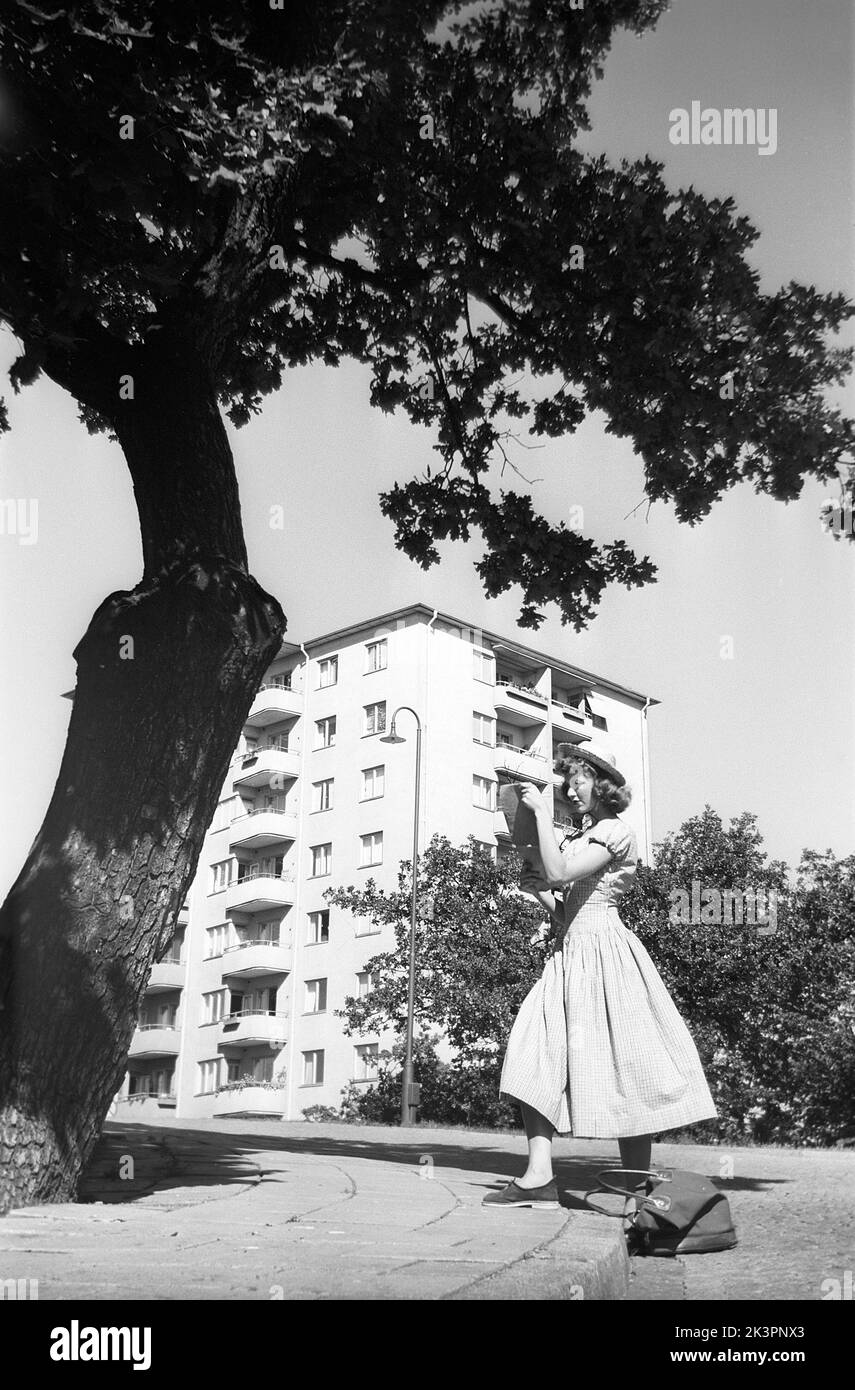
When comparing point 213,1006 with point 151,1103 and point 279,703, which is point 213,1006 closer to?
point 151,1103

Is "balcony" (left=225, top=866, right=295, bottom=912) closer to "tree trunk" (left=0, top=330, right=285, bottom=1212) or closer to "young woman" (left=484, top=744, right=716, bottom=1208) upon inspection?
"tree trunk" (left=0, top=330, right=285, bottom=1212)

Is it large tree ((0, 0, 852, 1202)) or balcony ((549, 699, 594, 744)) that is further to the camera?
balcony ((549, 699, 594, 744))

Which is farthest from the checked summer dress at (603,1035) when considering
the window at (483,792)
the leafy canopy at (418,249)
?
the window at (483,792)

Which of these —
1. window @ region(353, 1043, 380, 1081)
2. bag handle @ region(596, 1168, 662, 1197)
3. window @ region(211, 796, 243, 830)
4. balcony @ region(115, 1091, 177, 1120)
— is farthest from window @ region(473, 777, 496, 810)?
bag handle @ region(596, 1168, 662, 1197)

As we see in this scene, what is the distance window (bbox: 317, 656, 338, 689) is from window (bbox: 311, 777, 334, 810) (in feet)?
13.8

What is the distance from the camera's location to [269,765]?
54000 millimetres

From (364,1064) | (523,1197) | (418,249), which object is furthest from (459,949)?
(523,1197)

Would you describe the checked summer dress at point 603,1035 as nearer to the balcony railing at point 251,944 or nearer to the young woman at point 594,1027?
the young woman at point 594,1027

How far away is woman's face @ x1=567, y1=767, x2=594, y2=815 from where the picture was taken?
5453 millimetres

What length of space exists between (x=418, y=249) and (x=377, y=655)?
137 feet

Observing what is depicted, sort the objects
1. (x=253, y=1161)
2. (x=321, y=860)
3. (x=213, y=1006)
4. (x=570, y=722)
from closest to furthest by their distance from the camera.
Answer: (x=253, y=1161) < (x=321, y=860) < (x=213, y=1006) < (x=570, y=722)

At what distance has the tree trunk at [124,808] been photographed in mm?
4949
